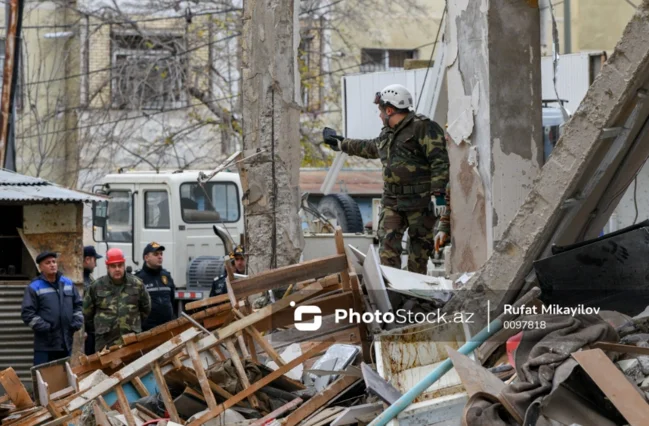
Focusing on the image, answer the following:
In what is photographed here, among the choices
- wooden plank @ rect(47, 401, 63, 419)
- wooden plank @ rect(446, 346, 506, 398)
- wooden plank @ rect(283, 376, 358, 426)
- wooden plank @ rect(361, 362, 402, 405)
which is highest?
wooden plank @ rect(446, 346, 506, 398)

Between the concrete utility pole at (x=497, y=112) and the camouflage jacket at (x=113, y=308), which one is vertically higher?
the concrete utility pole at (x=497, y=112)

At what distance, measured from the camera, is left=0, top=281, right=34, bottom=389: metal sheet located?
11383 millimetres

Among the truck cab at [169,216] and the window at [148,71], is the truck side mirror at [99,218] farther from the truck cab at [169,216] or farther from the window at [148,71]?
the window at [148,71]

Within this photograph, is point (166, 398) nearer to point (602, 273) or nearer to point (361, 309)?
point (361, 309)

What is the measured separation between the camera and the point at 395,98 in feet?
28.0

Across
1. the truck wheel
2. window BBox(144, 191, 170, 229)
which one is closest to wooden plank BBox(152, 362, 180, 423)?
the truck wheel

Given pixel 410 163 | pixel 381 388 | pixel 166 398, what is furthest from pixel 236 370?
pixel 410 163

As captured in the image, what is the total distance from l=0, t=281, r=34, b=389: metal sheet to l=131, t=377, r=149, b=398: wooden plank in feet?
15.1

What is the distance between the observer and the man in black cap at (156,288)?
11.3 m

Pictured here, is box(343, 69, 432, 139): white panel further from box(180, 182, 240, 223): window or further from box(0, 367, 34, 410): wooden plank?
box(0, 367, 34, 410): wooden plank

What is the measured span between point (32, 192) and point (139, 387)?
5.49 m

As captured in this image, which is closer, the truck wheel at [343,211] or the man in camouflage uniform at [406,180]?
the man in camouflage uniform at [406,180]

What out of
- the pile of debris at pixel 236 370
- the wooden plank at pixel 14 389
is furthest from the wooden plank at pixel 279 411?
the wooden plank at pixel 14 389

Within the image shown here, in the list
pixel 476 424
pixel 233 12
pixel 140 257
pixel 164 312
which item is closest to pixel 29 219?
pixel 164 312
